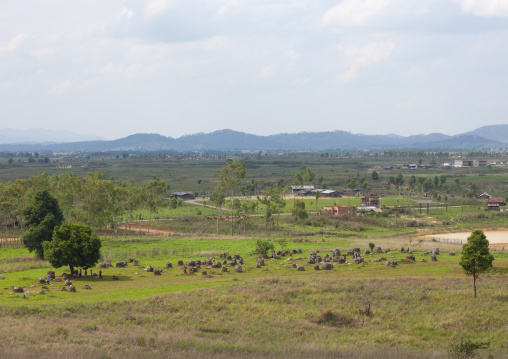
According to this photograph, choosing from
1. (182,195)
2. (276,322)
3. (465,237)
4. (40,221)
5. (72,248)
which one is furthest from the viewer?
(182,195)

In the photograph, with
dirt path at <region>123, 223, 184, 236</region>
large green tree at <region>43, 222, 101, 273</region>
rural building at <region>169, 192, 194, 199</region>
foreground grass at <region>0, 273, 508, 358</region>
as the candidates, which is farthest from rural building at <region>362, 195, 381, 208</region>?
large green tree at <region>43, 222, 101, 273</region>

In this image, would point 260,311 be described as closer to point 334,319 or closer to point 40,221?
point 334,319

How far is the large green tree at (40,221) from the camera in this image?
5606 centimetres

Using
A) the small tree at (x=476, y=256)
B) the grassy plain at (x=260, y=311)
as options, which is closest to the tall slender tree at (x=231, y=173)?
the grassy plain at (x=260, y=311)

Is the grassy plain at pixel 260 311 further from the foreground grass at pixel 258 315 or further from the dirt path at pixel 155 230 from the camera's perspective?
the dirt path at pixel 155 230

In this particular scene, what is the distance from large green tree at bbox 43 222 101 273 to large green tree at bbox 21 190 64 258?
11.0 meters

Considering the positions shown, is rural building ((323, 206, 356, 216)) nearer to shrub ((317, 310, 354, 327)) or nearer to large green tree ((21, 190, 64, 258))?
large green tree ((21, 190, 64, 258))

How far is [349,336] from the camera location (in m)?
28.5

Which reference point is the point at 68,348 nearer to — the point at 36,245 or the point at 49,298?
the point at 49,298

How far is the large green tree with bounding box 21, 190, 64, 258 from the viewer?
184 feet

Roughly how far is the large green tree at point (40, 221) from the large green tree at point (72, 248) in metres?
11.0

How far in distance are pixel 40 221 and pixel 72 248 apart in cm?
1542

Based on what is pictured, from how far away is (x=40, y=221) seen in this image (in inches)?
2260

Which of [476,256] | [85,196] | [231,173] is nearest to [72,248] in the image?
[476,256]
